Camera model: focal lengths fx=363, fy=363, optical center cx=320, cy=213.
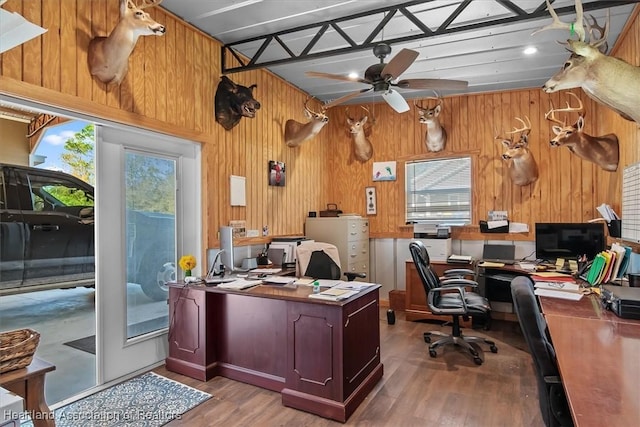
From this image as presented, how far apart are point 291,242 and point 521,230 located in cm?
304

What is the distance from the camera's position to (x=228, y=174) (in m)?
3.95

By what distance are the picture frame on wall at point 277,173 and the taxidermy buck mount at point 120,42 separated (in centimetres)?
212

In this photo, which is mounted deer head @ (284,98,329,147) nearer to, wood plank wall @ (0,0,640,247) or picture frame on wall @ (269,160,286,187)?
wood plank wall @ (0,0,640,247)

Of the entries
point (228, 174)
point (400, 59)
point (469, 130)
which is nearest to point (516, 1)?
point (400, 59)

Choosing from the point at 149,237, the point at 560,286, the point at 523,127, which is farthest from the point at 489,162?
the point at 149,237

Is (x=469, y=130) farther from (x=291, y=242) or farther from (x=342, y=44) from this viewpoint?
(x=291, y=242)

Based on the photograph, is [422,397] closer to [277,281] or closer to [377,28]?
[277,281]

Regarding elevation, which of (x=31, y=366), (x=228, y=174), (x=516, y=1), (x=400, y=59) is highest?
(x=516, y=1)

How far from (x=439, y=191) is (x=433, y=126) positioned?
0.95m

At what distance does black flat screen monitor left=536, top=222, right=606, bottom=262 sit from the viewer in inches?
154

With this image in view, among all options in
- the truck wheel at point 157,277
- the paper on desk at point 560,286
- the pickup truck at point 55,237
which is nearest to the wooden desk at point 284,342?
the truck wheel at point 157,277

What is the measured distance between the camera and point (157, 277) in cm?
338

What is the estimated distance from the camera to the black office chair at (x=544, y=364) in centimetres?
163

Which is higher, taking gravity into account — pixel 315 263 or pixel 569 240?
pixel 569 240
